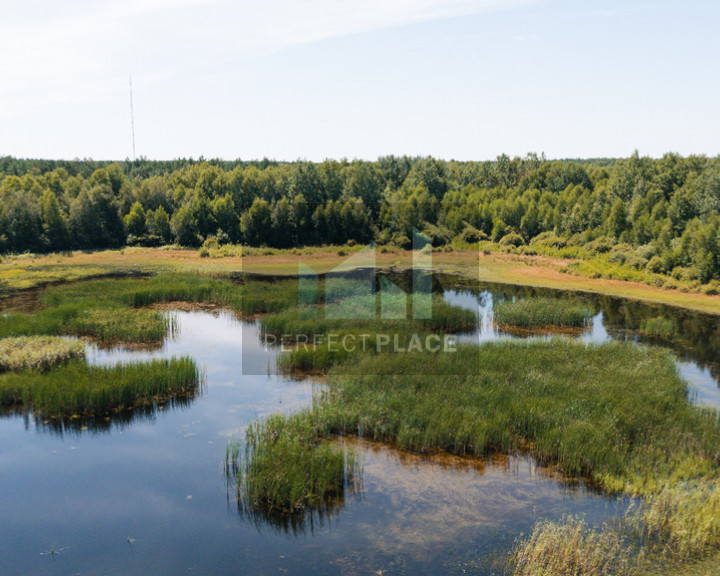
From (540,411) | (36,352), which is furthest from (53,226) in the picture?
(540,411)

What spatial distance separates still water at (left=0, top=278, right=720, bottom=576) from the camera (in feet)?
43.7

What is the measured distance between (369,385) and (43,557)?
11.7 metres

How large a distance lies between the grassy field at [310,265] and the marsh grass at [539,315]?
11932 millimetres

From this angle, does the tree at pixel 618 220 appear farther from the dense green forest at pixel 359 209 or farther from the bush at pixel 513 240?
the bush at pixel 513 240

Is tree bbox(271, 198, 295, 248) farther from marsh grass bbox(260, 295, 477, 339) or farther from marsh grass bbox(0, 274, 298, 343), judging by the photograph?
marsh grass bbox(260, 295, 477, 339)

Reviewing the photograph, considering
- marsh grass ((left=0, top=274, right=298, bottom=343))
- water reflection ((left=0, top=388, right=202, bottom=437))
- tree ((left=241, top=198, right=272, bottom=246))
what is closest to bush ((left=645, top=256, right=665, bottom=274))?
marsh grass ((left=0, top=274, right=298, bottom=343))

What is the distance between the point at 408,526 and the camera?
1472 cm


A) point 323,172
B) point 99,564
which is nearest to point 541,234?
point 323,172

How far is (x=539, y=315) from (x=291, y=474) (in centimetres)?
2267

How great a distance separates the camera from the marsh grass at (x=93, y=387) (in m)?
20.6

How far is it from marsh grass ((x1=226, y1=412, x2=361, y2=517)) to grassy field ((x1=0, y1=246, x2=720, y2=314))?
33.8 m

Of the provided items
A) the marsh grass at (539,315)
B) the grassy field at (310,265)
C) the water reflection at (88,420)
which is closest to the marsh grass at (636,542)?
the water reflection at (88,420)

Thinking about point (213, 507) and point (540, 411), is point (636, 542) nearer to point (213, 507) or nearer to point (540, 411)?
point (540, 411)

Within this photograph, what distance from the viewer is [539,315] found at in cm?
3447
